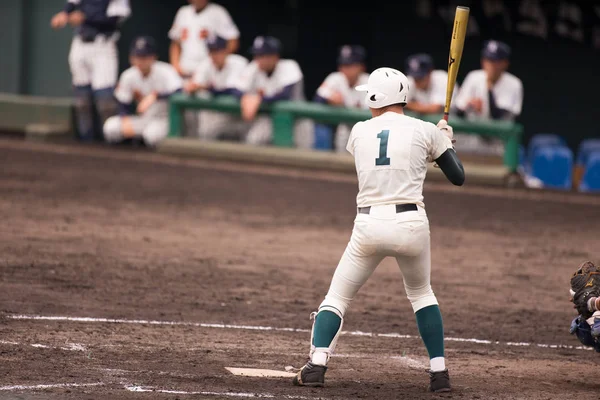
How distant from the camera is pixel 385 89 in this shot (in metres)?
5.62

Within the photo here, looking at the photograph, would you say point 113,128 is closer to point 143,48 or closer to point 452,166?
point 143,48

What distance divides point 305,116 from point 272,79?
630 mm

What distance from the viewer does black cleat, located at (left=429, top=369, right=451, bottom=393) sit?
557 cm

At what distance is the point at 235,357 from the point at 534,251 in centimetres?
486

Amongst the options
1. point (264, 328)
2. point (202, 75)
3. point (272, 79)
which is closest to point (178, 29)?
point (202, 75)

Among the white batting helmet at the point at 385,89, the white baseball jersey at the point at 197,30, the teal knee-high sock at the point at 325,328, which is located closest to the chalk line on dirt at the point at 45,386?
the teal knee-high sock at the point at 325,328

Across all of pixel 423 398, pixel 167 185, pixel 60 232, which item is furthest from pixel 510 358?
pixel 167 185

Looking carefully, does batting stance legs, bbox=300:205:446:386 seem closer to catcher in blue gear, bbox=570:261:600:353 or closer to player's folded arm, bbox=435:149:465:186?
player's folded arm, bbox=435:149:465:186

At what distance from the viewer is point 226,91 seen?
15.0 meters

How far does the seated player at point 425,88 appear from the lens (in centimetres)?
1376

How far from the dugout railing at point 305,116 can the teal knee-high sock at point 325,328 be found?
319 inches

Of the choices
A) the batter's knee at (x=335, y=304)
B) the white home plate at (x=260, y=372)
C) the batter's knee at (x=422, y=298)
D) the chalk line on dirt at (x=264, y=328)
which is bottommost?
the chalk line on dirt at (x=264, y=328)

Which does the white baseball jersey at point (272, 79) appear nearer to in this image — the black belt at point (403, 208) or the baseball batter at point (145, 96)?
the baseball batter at point (145, 96)

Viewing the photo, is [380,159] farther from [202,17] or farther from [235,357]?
[202,17]
